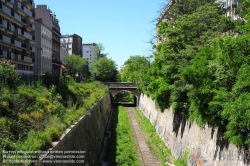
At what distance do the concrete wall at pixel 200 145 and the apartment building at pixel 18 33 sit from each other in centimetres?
2495

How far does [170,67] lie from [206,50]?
7478 mm

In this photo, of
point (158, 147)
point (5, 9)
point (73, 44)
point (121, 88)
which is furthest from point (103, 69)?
point (158, 147)

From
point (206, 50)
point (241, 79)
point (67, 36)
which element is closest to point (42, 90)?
point (206, 50)

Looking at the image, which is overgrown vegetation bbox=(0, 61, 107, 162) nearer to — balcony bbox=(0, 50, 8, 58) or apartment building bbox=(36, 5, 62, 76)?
balcony bbox=(0, 50, 8, 58)

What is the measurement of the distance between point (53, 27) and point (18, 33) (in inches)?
1050

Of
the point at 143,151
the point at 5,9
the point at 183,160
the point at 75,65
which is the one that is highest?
the point at 5,9

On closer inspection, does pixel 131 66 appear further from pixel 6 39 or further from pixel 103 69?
pixel 6 39

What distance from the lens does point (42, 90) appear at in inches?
924

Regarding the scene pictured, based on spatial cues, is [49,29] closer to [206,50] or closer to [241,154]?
[206,50]

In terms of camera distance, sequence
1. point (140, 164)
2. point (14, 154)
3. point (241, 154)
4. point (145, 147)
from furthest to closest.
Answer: point (145, 147)
point (140, 164)
point (241, 154)
point (14, 154)

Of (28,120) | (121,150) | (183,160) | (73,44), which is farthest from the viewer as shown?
(73,44)

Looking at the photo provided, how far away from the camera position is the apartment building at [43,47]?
59.9 meters

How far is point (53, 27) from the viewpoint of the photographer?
72.4 metres

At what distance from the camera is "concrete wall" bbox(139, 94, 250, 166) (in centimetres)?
1341
